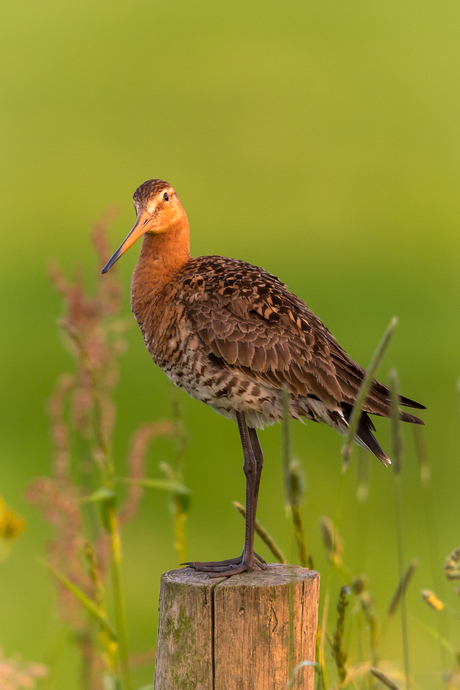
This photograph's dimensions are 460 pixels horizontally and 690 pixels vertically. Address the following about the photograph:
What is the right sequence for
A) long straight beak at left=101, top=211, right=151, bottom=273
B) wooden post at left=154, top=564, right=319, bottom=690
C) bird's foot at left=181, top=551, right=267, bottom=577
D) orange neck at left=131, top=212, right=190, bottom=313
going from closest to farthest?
1. wooden post at left=154, top=564, right=319, bottom=690
2. bird's foot at left=181, top=551, right=267, bottom=577
3. long straight beak at left=101, top=211, right=151, bottom=273
4. orange neck at left=131, top=212, right=190, bottom=313

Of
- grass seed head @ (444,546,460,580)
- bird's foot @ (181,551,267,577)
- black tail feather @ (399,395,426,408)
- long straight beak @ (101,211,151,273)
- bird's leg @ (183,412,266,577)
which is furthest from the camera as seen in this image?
long straight beak @ (101,211,151,273)

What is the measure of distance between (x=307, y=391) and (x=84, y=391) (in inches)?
45.6

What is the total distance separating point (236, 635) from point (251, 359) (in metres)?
1.27

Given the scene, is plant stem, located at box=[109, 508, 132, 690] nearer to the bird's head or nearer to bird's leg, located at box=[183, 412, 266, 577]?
bird's leg, located at box=[183, 412, 266, 577]

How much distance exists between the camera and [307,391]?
363cm

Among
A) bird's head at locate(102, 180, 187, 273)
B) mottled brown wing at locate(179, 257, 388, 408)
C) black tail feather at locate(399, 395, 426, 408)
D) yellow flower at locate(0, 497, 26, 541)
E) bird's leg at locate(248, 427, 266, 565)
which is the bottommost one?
yellow flower at locate(0, 497, 26, 541)

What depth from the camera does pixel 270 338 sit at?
367cm

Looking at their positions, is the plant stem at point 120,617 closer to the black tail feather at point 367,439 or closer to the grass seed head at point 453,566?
the black tail feather at point 367,439

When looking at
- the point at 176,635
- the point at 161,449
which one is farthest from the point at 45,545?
the point at 161,449

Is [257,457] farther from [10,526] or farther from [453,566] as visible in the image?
[453,566]

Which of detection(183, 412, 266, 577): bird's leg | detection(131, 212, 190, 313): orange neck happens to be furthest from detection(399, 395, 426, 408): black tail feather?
detection(131, 212, 190, 313): orange neck

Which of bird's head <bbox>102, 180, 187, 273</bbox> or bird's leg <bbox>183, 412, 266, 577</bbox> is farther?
bird's head <bbox>102, 180, 187, 273</bbox>

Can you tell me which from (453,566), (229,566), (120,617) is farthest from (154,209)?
(453,566)

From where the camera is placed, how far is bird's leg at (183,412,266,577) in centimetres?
343
